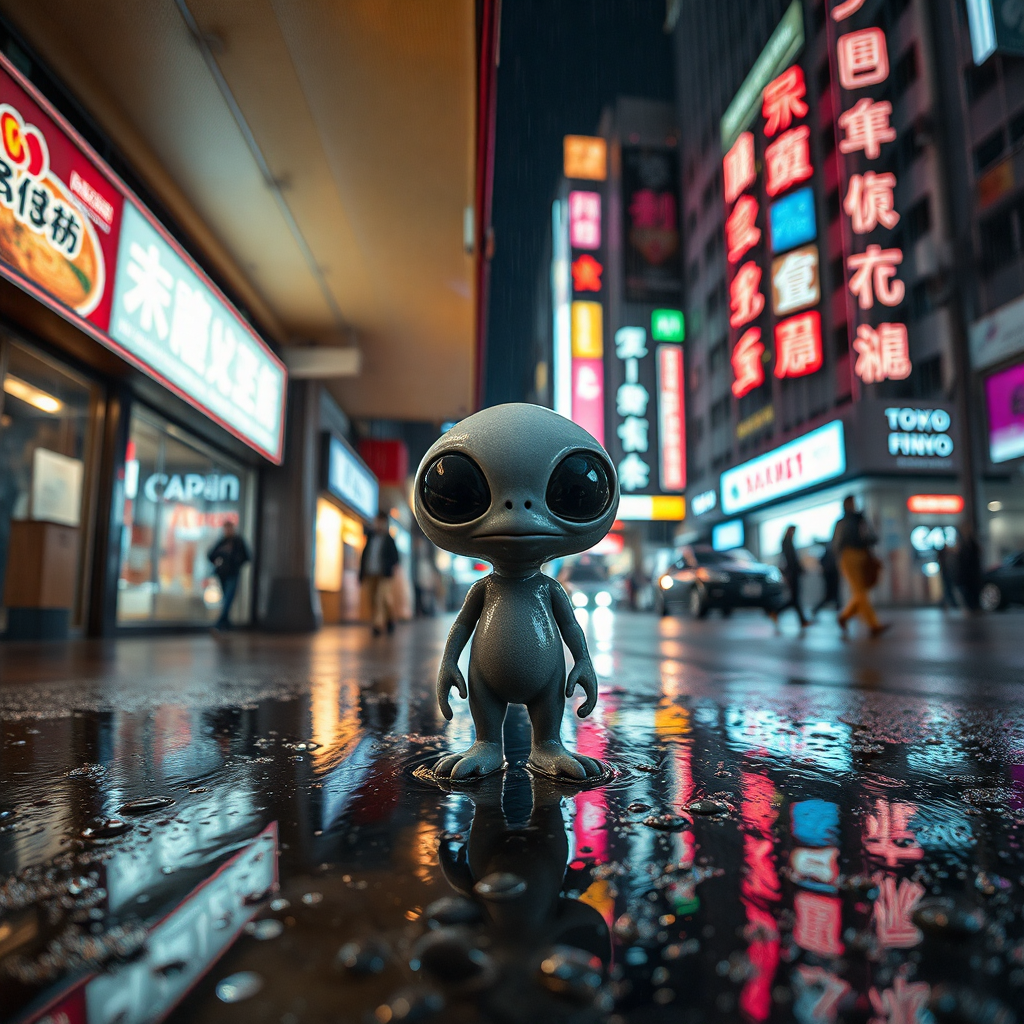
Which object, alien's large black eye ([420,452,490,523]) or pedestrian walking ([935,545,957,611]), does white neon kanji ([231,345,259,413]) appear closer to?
alien's large black eye ([420,452,490,523])

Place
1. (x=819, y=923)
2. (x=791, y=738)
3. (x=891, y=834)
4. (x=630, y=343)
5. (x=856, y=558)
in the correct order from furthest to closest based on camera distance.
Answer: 1. (x=630, y=343)
2. (x=856, y=558)
3. (x=791, y=738)
4. (x=891, y=834)
5. (x=819, y=923)

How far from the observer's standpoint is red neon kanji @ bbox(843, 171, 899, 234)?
18266mm

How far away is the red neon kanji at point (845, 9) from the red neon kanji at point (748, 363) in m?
8.99

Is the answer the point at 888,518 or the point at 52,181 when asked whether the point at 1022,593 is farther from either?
the point at 52,181

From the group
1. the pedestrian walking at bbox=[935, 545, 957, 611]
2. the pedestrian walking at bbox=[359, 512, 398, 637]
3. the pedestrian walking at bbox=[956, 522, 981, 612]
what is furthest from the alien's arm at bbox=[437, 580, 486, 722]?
the pedestrian walking at bbox=[935, 545, 957, 611]

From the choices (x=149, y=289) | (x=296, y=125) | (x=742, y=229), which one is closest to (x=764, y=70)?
(x=742, y=229)

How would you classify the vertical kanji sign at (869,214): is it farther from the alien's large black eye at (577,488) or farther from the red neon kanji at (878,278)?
the alien's large black eye at (577,488)

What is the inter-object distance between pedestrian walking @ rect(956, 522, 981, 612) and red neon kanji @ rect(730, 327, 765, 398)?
10.8 metres

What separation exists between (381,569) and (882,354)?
634 inches

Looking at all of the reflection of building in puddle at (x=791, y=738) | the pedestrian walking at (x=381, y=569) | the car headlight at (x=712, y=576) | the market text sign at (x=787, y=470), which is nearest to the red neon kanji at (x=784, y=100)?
the market text sign at (x=787, y=470)

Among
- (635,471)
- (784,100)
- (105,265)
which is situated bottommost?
(105,265)

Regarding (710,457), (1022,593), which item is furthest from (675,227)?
(1022,593)

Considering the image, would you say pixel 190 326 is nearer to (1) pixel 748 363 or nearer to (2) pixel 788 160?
(1) pixel 748 363

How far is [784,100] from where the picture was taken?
21016 millimetres
